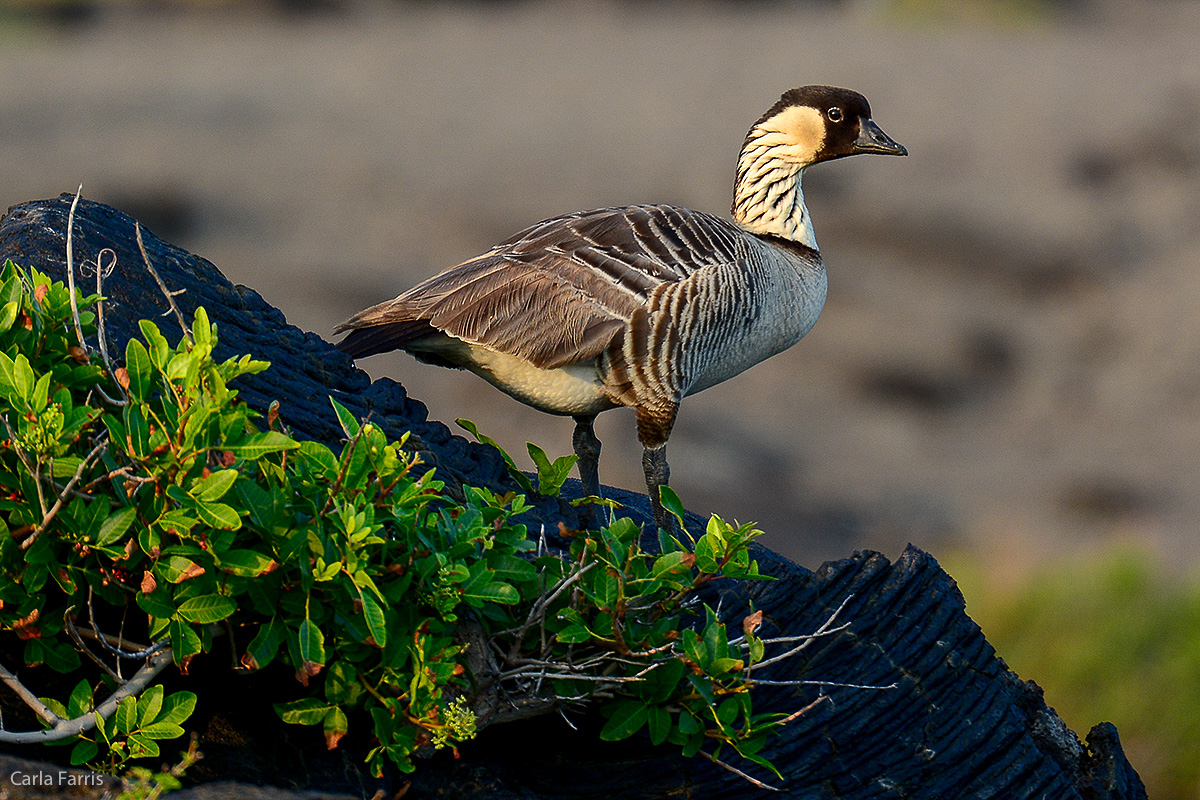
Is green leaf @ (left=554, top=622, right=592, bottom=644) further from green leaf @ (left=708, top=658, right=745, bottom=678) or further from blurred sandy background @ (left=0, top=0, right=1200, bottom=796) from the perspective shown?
blurred sandy background @ (left=0, top=0, right=1200, bottom=796)

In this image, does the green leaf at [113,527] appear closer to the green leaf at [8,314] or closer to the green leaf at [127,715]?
the green leaf at [127,715]

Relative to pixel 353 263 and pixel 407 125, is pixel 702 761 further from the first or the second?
pixel 407 125

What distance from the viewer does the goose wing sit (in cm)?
479

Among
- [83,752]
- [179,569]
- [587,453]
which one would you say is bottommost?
[587,453]

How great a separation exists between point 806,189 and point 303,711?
14358 millimetres

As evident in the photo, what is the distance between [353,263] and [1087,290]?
8606 mm

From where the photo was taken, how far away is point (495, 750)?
9.57 feet

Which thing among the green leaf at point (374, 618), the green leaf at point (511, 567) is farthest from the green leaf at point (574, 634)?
the green leaf at point (374, 618)

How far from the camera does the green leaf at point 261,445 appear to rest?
2.39 m

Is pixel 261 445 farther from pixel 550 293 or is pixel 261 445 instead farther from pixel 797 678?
pixel 550 293

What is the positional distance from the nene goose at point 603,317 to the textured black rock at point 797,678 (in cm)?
98

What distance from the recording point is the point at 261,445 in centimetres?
240

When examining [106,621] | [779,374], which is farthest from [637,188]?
[106,621]

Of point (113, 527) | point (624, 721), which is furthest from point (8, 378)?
point (624, 721)
